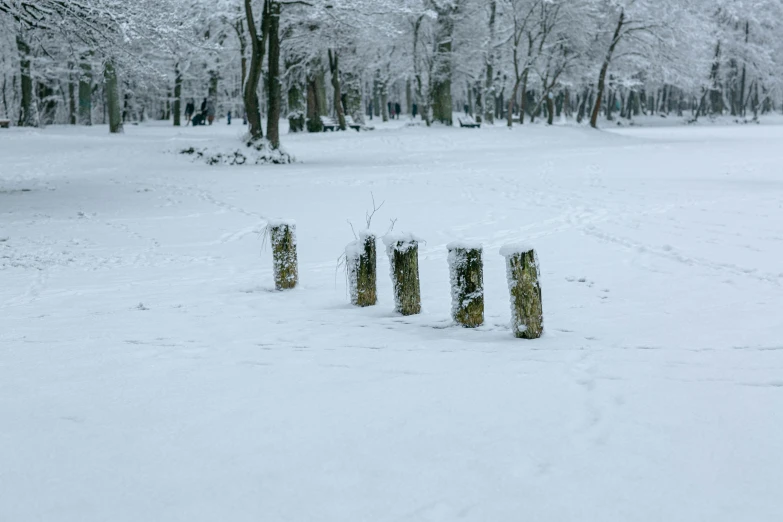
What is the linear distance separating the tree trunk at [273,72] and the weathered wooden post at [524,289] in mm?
16931

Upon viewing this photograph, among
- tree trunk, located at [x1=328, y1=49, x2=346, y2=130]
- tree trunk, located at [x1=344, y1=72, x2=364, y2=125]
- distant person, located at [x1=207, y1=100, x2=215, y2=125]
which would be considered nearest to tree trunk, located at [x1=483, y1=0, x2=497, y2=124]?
tree trunk, located at [x1=344, y1=72, x2=364, y2=125]

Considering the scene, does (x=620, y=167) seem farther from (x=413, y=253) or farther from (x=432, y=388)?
(x=432, y=388)

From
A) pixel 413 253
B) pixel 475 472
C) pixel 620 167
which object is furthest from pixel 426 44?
pixel 475 472

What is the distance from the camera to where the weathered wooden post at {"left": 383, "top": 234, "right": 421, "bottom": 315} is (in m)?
5.98

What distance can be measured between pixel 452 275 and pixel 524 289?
2.04 ft

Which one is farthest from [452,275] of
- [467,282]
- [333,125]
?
[333,125]

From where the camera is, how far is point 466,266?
17.9 feet

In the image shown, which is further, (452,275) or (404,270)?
(404,270)

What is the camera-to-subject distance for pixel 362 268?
650 cm

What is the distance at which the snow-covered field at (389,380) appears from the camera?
317 centimetres

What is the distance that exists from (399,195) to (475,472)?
1177 cm

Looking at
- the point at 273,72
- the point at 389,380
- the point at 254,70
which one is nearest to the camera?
the point at 389,380

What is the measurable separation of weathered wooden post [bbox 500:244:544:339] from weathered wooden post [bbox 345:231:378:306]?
156 cm

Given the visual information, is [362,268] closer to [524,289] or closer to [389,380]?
[524,289]
